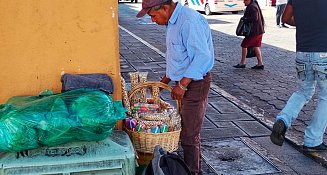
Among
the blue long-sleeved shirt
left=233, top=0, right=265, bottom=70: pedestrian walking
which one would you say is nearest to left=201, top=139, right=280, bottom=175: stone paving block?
the blue long-sleeved shirt

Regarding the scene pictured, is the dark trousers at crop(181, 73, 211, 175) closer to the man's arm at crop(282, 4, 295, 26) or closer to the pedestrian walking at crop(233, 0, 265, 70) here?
the man's arm at crop(282, 4, 295, 26)

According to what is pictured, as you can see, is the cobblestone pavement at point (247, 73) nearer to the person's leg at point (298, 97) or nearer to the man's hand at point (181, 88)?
the person's leg at point (298, 97)

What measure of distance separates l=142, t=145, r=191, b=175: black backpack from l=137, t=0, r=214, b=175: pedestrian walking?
0.52 metres

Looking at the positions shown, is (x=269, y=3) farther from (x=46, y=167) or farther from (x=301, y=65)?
(x=46, y=167)

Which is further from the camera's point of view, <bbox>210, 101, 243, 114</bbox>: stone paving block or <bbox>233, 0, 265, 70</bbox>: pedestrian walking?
<bbox>233, 0, 265, 70</bbox>: pedestrian walking


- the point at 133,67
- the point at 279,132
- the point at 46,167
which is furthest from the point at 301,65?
the point at 133,67

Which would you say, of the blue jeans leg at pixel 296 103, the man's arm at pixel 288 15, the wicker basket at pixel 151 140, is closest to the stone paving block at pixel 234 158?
the blue jeans leg at pixel 296 103

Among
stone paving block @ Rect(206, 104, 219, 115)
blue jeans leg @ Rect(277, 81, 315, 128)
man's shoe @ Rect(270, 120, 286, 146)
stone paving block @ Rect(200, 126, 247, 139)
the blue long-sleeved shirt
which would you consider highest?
the blue long-sleeved shirt

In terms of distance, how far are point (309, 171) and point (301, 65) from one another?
1.02 meters

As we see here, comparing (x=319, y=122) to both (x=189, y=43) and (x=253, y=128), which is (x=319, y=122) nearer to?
(x=253, y=128)

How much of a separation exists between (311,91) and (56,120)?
271 cm

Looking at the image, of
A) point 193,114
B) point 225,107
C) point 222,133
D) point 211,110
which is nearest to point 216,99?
point 225,107

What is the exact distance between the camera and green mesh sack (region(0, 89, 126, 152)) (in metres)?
2.74

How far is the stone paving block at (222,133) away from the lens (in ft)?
16.5
